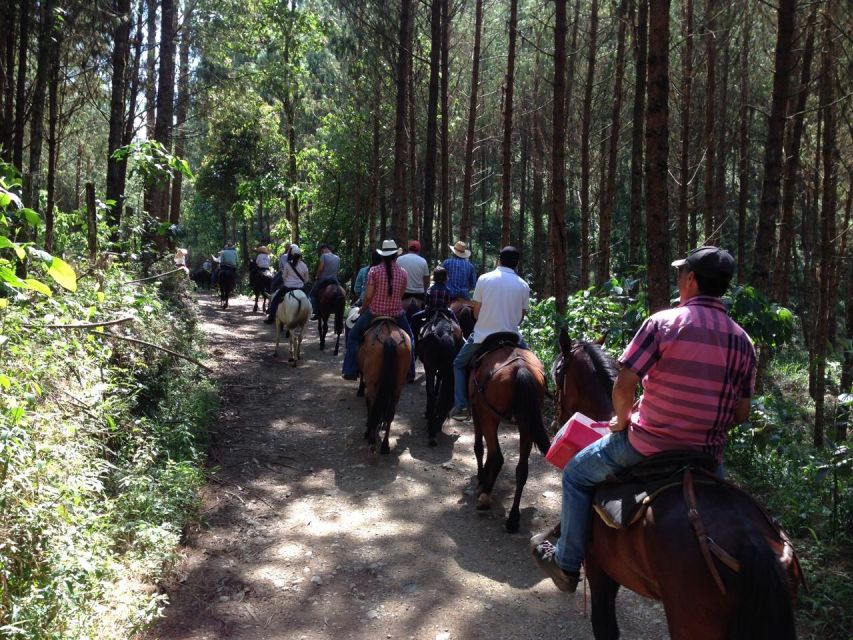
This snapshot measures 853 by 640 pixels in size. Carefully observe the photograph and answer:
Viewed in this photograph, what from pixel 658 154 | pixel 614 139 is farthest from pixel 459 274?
pixel 614 139

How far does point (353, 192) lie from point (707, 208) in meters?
17.2

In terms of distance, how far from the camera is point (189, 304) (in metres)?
13.2

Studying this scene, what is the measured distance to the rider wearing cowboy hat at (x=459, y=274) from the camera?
11.0 metres

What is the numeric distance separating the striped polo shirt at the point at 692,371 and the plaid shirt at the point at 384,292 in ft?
18.7

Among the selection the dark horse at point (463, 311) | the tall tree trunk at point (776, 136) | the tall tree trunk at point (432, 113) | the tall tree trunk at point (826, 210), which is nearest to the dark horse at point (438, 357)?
the dark horse at point (463, 311)

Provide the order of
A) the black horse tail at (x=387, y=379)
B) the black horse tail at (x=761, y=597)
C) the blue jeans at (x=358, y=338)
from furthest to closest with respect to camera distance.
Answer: the blue jeans at (x=358, y=338) → the black horse tail at (x=387, y=379) → the black horse tail at (x=761, y=597)

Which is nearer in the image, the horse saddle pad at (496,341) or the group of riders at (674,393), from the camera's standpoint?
the group of riders at (674,393)

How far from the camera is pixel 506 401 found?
6379 millimetres

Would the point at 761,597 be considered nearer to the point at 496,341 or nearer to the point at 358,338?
the point at 496,341

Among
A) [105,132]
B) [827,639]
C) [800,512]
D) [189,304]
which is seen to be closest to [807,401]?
[800,512]

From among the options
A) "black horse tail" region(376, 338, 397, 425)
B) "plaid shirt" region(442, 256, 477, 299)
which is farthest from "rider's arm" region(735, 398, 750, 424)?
"plaid shirt" region(442, 256, 477, 299)

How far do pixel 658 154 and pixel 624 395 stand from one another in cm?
436

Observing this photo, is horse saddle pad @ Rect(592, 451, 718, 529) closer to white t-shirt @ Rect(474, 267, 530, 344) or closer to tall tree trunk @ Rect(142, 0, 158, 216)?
white t-shirt @ Rect(474, 267, 530, 344)

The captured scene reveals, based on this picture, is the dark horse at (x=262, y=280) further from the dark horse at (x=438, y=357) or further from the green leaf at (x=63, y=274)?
the green leaf at (x=63, y=274)
